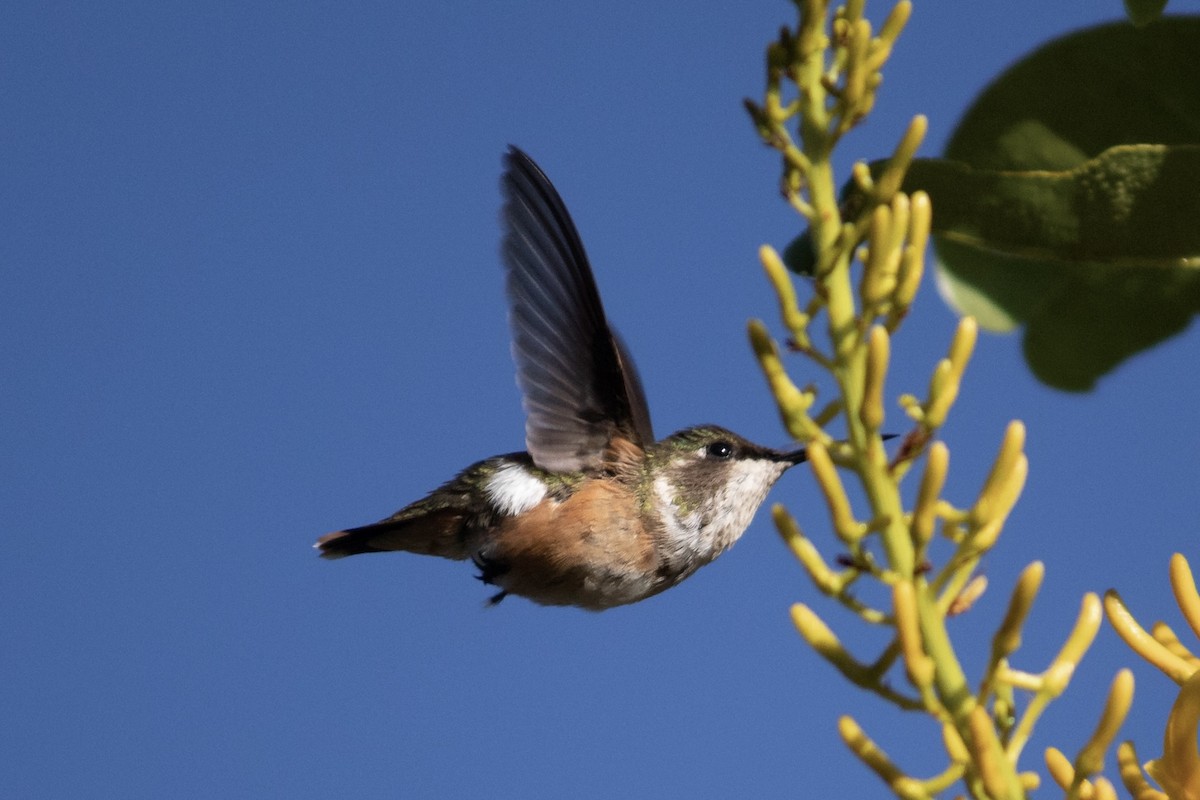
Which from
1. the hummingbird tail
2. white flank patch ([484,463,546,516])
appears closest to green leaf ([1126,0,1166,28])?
white flank patch ([484,463,546,516])

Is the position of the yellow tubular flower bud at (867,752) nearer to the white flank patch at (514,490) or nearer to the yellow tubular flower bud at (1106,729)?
the yellow tubular flower bud at (1106,729)

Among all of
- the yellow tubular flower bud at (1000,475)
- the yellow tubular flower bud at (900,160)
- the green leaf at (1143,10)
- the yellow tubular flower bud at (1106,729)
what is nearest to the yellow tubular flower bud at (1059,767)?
the yellow tubular flower bud at (1106,729)

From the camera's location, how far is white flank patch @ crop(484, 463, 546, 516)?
4062 millimetres

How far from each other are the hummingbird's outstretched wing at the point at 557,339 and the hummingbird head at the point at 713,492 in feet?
0.68

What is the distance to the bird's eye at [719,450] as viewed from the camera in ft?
13.0

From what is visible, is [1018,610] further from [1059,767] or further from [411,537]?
[411,537]

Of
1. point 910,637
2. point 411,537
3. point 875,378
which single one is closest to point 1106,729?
point 910,637

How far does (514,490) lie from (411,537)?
43cm

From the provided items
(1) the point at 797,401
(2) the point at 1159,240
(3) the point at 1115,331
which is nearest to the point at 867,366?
(1) the point at 797,401

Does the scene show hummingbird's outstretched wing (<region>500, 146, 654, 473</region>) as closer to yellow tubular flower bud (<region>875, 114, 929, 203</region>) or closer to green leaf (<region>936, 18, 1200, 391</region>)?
green leaf (<region>936, 18, 1200, 391</region>)

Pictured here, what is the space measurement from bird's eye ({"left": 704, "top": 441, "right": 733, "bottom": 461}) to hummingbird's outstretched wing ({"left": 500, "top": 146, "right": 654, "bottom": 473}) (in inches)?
8.7

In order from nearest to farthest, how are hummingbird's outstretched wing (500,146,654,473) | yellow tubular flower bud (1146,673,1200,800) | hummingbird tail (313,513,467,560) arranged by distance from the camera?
1. yellow tubular flower bud (1146,673,1200,800)
2. hummingbird's outstretched wing (500,146,654,473)
3. hummingbird tail (313,513,467,560)

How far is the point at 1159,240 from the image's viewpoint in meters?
1.84

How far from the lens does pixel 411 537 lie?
4344mm
